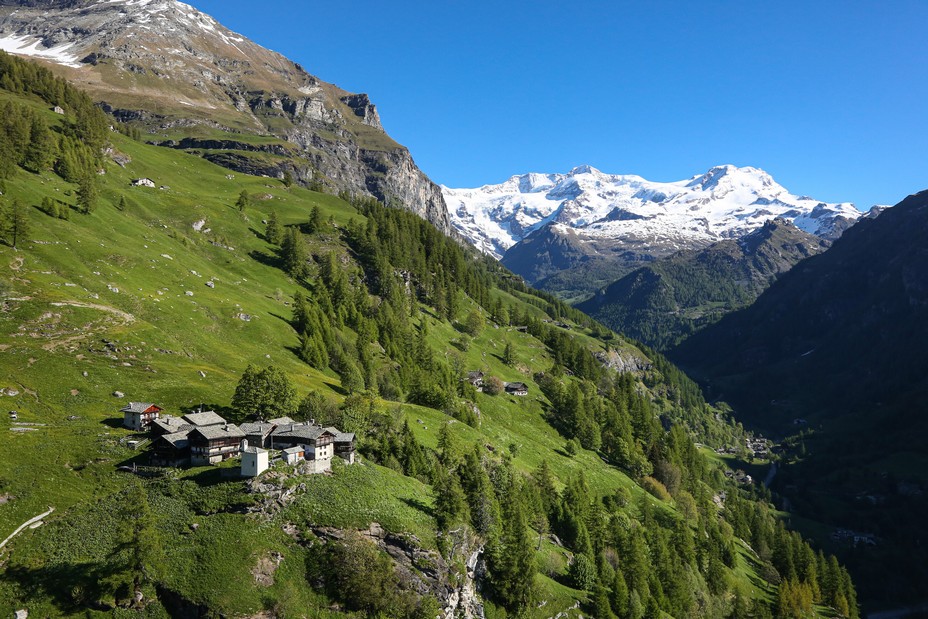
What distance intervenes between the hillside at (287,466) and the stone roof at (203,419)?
5.88 m

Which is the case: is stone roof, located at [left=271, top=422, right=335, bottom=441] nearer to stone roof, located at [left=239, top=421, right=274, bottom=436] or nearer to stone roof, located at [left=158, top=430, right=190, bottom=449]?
stone roof, located at [left=239, top=421, right=274, bottom=436]

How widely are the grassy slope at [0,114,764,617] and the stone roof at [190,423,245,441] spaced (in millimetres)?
3950

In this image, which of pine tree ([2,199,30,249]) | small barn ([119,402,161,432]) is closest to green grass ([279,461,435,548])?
→ small barn ([119,402,161,432])

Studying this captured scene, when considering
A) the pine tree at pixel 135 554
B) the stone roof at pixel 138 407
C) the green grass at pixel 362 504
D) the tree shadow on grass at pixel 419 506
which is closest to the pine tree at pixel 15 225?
the stone roof at pixel 138 407

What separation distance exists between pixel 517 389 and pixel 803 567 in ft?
272

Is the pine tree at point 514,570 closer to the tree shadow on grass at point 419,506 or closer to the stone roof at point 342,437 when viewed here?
the tree shadow on grass at point 419,506

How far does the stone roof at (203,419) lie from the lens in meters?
63.3

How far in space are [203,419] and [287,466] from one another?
1378 cm

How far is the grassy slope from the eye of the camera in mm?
48531

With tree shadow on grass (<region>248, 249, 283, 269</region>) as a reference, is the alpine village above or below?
below

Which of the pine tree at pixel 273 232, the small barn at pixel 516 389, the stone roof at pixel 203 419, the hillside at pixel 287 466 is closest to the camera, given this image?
the hillside at pixel 287 466

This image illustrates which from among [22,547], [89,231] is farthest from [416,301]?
[22,547]

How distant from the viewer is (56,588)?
44.4 meters

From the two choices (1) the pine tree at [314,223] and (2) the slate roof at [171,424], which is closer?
(2) the slate roof at [171,424]
